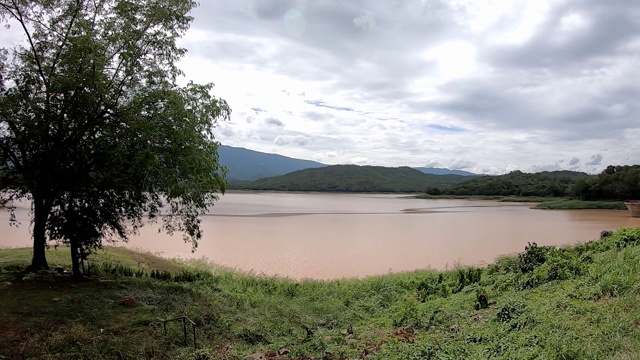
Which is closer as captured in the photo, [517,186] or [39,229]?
[39,229]

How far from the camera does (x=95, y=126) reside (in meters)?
9.95

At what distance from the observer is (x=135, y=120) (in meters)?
9.56

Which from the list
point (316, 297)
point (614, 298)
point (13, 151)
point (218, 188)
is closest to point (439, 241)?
point (316, 297)

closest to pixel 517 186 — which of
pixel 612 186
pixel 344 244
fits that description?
pixel 612 186

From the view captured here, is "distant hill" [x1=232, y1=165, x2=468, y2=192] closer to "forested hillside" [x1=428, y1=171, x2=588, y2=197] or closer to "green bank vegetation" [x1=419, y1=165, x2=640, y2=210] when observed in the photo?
"forested hillside" [x1=428, y1=171, x2=588, y2=197]

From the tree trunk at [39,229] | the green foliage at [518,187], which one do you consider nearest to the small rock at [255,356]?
the tree trunk at [39,229]

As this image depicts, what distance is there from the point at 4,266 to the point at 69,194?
2436 mm

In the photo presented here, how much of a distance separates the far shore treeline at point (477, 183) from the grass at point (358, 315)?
218 feet

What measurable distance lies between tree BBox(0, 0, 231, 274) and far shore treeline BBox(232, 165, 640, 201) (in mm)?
70838

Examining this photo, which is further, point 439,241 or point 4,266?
point 439,241

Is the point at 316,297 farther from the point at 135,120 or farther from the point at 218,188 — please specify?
the point at 135,120

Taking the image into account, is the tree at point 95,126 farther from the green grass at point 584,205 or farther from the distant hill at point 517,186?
the distant hill at point 517,186

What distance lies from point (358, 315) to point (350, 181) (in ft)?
447

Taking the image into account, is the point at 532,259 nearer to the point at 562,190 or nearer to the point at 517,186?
the point at 562,190
